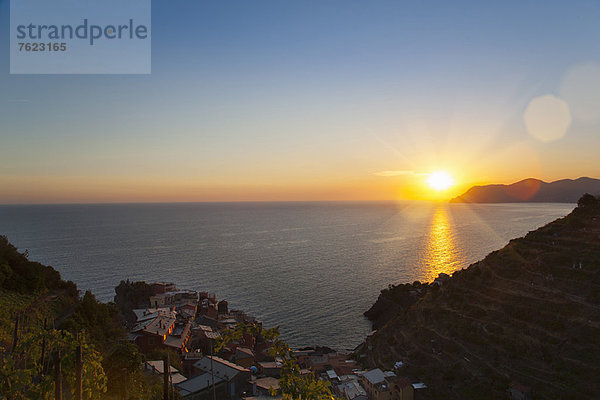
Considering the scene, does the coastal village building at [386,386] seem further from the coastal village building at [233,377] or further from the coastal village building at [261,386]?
the coastal village building at [233,377]

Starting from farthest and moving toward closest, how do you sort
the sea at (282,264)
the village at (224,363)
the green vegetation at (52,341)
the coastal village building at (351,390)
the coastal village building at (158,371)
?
1. the sea at (282,264)
2. the coastal village building at (351,390)
3. the village at (224,363)
4. the coastal village building at (158,371)
5. the green vegetation at (52,341)

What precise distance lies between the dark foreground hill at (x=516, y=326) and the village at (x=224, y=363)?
237cm

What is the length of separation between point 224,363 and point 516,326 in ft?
67.3

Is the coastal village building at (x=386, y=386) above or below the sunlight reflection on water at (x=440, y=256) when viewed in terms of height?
above

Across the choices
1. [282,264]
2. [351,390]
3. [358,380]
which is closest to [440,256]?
[282,264]

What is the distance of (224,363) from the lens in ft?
80.4

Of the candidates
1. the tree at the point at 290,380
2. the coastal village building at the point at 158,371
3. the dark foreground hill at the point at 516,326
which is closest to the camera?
the tree at the point at 290,380

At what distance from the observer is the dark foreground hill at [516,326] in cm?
2150

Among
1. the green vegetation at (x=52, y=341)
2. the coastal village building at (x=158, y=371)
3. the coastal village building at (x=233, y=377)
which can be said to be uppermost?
the green vegetation at (x=52, y=341)

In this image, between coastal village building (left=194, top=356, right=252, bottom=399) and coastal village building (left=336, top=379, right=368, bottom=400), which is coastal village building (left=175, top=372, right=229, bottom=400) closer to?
coastal village building (left=194, top=356, right=252, bottom=399)

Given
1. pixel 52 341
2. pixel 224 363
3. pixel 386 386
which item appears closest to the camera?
pixel 52 341

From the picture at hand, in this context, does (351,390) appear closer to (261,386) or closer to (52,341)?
(261,386)

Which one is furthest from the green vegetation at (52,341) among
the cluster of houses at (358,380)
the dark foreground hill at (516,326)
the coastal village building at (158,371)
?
the dark foreground hill at (516,326)

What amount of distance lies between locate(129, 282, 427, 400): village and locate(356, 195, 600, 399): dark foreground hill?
237 centimetres
